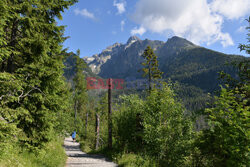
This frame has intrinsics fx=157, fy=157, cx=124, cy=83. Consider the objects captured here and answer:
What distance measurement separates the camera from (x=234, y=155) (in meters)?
4.22

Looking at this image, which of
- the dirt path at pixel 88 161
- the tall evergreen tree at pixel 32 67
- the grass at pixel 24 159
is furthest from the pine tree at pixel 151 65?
the grass at pixel 24 159

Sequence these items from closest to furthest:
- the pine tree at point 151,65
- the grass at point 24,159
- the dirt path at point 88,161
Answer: the grass at point 24,159 → the dirt path at point 88,161 → the pine tree at point 151,65

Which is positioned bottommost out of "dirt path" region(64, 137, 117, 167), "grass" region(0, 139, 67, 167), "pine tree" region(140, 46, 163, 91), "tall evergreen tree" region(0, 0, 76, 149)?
"dirt path" region(64, 137, 117, 167)

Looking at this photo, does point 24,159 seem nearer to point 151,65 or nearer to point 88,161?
point 88,161

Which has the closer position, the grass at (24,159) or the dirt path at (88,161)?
the grass at (24,159)

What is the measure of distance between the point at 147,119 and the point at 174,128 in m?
1.35

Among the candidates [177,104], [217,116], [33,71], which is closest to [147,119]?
[177,104]

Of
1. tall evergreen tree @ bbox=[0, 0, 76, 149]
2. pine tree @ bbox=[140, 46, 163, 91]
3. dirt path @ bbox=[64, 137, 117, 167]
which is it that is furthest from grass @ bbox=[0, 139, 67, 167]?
pine tree @ bbox=[140, 46, 163, 91]

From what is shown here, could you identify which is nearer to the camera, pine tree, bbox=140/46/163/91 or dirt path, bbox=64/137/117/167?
dirt path, bbox=64/137/117/167

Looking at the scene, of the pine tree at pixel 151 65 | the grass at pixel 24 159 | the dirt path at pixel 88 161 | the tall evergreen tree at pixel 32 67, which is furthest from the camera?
the pine tree at pixel 151 65

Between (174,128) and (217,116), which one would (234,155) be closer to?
(217,116)

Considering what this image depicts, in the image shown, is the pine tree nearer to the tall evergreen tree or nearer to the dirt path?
the dirt path

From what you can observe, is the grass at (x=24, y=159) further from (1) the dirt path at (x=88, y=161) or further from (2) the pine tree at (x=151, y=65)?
(2) the pine tree at (x=151, y=65)

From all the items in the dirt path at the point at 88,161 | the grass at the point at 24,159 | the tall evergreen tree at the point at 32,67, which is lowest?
the dirt path at the point at 88,161
